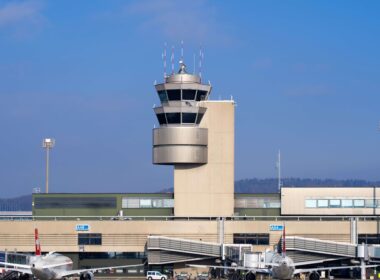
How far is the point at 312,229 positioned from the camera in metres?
131

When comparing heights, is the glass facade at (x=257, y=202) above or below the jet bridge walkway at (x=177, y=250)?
above

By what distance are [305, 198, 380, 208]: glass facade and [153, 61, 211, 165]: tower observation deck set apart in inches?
709

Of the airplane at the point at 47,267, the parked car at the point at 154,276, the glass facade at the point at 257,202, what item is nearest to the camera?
the airplane at the point at 47,267

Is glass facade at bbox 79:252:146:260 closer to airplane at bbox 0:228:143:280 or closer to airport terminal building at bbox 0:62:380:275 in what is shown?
airport terminal building at bbox 0:62:380:275

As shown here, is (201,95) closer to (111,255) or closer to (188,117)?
(188,117)

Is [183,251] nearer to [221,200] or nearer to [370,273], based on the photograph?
[221,200]

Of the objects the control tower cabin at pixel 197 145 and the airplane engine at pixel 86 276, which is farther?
the control tower cabin at pixel 197 145

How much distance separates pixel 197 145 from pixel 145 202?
13.0m

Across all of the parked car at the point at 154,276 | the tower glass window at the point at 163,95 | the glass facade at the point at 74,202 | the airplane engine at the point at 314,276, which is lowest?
the parked car at the point at 154,276

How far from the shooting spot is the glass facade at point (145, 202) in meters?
140

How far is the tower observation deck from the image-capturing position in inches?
5266

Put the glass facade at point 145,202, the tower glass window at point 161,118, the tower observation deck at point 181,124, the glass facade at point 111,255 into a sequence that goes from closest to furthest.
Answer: the glass facade at point 111,255, the tower observation deck at point 181,124, the tower glass window at point 161,118, the glass facade at point 145,202

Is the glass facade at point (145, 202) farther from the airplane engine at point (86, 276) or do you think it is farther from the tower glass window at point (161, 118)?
the airplane engine at point (86, 276)

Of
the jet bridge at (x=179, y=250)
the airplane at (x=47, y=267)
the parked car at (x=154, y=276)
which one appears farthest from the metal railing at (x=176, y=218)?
the airplane at (x=47, y=267)
